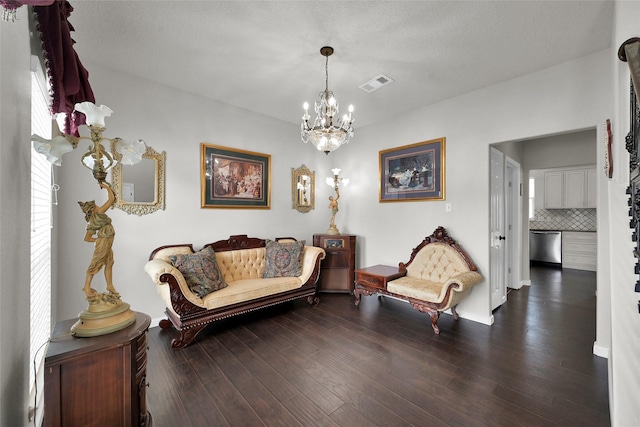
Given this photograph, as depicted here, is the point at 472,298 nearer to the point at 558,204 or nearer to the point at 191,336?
the point at 191,336

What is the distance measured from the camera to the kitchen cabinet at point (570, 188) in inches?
225

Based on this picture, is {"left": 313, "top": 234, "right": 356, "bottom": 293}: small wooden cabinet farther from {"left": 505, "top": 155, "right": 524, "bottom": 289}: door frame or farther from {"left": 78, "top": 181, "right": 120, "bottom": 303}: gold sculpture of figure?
{"left": 78, "top": 181, "right": 120, "bottom": 303}: gold sculpture of figure

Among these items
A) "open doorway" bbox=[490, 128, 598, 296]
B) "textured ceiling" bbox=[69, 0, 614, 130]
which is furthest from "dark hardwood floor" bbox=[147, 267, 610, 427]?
"textured ceiling" bbox=[69, 0, 614, 130]

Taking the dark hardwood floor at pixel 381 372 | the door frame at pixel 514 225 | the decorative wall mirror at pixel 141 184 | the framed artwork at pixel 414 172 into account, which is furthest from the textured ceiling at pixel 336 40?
the dark hardwood floor at pixel 381 372

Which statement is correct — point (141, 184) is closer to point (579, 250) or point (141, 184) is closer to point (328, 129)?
point (328, 129)

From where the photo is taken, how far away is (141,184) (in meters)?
3.02

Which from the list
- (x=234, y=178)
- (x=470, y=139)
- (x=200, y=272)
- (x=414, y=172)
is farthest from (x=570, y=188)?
(x=200, y=272)

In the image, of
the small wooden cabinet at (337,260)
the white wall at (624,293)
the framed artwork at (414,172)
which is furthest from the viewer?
the small wooden cabinet at (337,260)

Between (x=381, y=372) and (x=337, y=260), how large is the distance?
224cm

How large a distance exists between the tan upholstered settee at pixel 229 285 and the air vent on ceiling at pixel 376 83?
7.39 feet

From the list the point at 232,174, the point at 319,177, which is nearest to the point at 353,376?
the point at 232,174

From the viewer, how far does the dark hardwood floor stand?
1.73 m

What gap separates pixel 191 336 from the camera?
8.63 ft

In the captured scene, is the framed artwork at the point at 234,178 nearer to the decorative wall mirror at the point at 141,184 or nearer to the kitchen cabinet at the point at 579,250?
the decorative wall mirror at the point at 141,184
